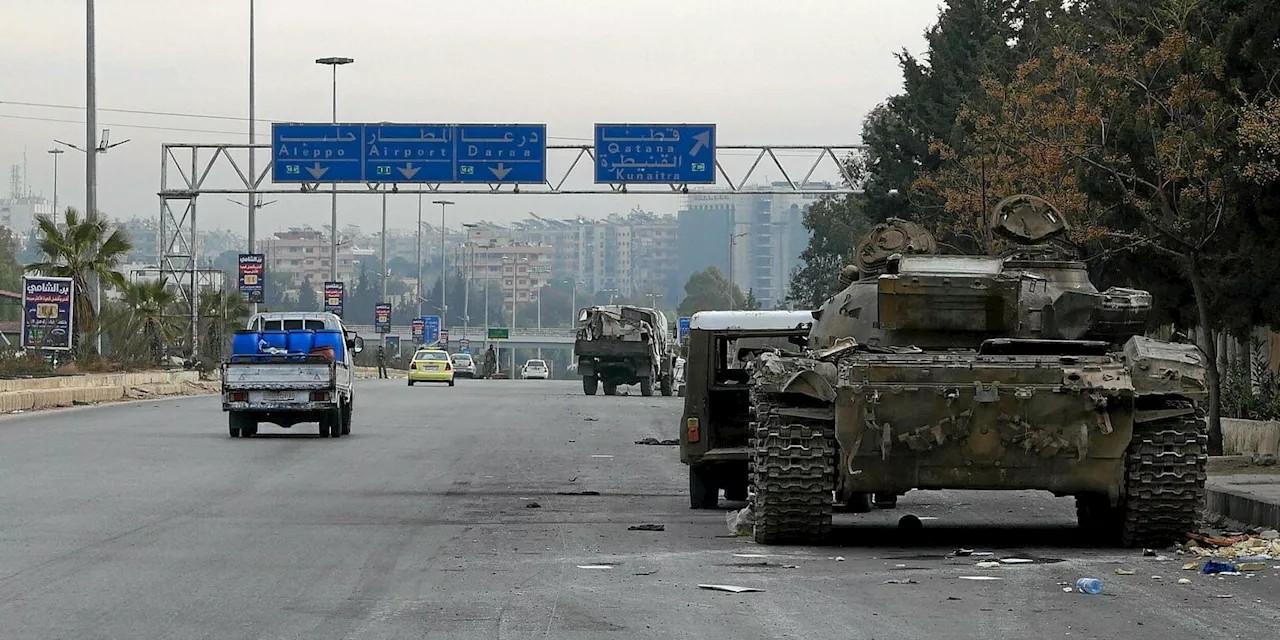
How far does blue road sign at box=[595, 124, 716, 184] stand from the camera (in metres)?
49.5

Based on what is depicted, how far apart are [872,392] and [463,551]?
294cm

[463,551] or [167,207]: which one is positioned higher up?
[167,207]

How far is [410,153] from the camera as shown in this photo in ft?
164

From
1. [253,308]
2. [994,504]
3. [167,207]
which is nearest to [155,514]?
[994,504]

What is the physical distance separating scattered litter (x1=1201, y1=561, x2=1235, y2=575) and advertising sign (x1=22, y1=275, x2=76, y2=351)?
113 ft

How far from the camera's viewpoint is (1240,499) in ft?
52.4

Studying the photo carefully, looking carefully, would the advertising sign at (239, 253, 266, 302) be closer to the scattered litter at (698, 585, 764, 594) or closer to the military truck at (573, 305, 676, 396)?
the military truck at (573, 305, 676, 396)

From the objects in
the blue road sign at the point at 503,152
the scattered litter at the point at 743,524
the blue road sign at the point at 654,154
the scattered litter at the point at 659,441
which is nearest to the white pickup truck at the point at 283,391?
the scattered litter at the point at 659,441

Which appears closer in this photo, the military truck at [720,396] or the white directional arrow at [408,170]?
the military truck at [720,396]

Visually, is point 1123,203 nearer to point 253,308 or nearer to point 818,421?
point 818,421

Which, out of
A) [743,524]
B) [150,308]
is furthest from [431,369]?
[743,524]

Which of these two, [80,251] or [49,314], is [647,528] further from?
[80,251]

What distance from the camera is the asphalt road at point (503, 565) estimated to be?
30.3 ft

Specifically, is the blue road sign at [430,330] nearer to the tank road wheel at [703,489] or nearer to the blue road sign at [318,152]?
the blue road sign at [318,152]
